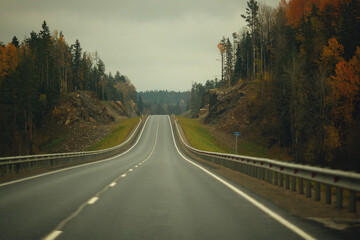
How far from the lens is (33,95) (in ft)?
213

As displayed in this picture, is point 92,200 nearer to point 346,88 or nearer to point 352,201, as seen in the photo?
point 352,201

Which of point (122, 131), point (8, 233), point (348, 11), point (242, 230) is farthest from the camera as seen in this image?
point (122, 131)

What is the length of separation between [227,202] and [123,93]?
594 feet

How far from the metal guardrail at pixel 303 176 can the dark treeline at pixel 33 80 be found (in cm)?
5140

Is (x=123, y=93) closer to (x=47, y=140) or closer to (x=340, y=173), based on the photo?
(x=47, y=140)

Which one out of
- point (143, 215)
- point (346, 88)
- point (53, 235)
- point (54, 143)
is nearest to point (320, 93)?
point (346, 88)

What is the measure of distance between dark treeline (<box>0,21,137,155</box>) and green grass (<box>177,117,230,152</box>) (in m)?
27.7

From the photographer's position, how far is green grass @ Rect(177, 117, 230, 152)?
62.4m

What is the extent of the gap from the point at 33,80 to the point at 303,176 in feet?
203

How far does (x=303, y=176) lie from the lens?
1052 cm

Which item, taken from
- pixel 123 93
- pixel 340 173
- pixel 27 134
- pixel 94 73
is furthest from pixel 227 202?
pixel 123 93

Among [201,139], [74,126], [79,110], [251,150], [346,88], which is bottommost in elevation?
[251,150]

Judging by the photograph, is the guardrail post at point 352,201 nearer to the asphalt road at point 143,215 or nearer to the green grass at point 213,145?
the asphalt road at point 143,215

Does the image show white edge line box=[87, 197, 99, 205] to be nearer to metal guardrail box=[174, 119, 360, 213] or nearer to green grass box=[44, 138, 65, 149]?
metal guardrail box=[174, 119, 360, 213]
